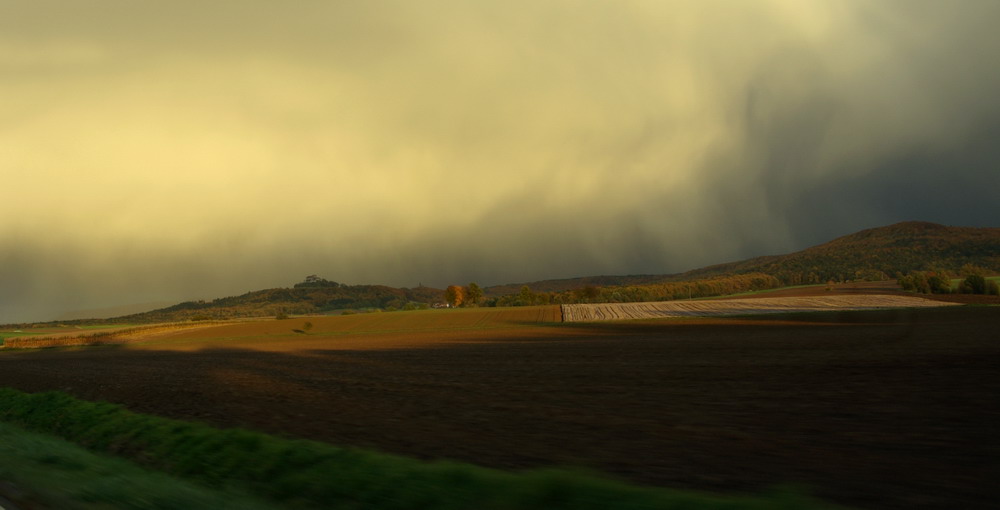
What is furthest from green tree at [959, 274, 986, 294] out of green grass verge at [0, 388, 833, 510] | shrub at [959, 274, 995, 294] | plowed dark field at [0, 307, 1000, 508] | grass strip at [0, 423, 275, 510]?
grass strip at [0, 423, 275, 510]

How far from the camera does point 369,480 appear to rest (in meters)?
9.73

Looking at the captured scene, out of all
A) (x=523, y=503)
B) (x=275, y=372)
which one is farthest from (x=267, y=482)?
(x=275, y=372)

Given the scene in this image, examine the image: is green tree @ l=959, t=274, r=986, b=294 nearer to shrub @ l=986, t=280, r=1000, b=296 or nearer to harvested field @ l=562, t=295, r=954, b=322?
shrub @ l=986, t=280, r=1000, b=296

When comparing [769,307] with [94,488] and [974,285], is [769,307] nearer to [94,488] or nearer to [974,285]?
[974,285]

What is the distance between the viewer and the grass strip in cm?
850

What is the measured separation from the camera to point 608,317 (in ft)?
293

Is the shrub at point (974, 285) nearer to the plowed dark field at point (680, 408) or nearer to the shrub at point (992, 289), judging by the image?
the shrub at point (992, 289)

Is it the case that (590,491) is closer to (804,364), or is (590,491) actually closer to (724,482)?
(724,482)

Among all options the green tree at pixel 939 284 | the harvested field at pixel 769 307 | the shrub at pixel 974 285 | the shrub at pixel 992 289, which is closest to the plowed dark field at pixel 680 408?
the harvested field at pixel 769 307

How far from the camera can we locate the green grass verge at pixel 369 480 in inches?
328

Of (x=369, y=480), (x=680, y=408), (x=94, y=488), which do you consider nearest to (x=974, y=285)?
(x=680, y=408)

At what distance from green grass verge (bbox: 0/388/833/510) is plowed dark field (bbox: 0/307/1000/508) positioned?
61.8 inches

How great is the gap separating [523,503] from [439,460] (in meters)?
3.88

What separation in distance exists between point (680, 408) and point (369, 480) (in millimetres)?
9842
